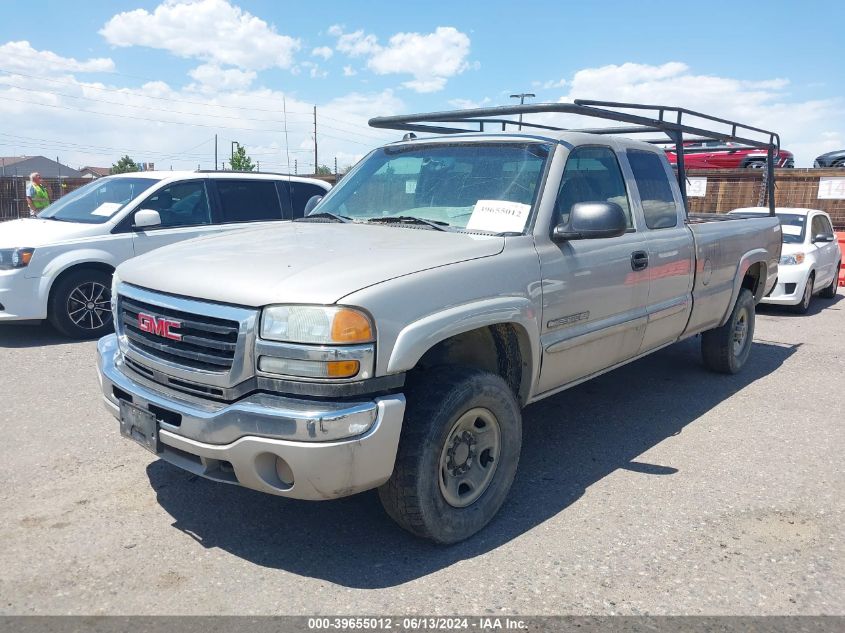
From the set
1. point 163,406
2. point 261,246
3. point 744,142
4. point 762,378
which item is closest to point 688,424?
point 762,378

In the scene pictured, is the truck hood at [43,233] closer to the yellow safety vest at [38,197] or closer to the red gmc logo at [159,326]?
the red gmc logo at [159,326]

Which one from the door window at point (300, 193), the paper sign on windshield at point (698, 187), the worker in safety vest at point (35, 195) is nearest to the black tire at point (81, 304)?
the door window at point (300, 193)

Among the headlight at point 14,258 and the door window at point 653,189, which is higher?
the door window at point 653,189

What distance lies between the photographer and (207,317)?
2.92m

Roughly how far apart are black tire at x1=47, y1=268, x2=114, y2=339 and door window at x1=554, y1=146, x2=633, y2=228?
5.53 metres

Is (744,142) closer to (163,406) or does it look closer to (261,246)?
(261,246)

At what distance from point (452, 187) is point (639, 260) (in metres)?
1.32

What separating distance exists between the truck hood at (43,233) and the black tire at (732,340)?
6.31 metres

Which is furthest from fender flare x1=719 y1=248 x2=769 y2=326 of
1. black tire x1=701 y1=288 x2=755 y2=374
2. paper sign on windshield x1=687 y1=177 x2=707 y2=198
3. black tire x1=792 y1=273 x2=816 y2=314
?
paper sign on windshield x1=687 y1=177 x2=707 y2=198

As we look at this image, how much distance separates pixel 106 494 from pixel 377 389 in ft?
6.21

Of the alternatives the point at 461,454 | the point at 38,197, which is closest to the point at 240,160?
the point at 38,197

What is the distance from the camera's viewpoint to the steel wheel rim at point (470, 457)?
327cm

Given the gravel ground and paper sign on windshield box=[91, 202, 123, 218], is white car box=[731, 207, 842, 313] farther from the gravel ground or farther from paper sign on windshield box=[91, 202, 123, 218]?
paper sign on windshield box=[91, 202, 123, 218]

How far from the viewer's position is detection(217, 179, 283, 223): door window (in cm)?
848
